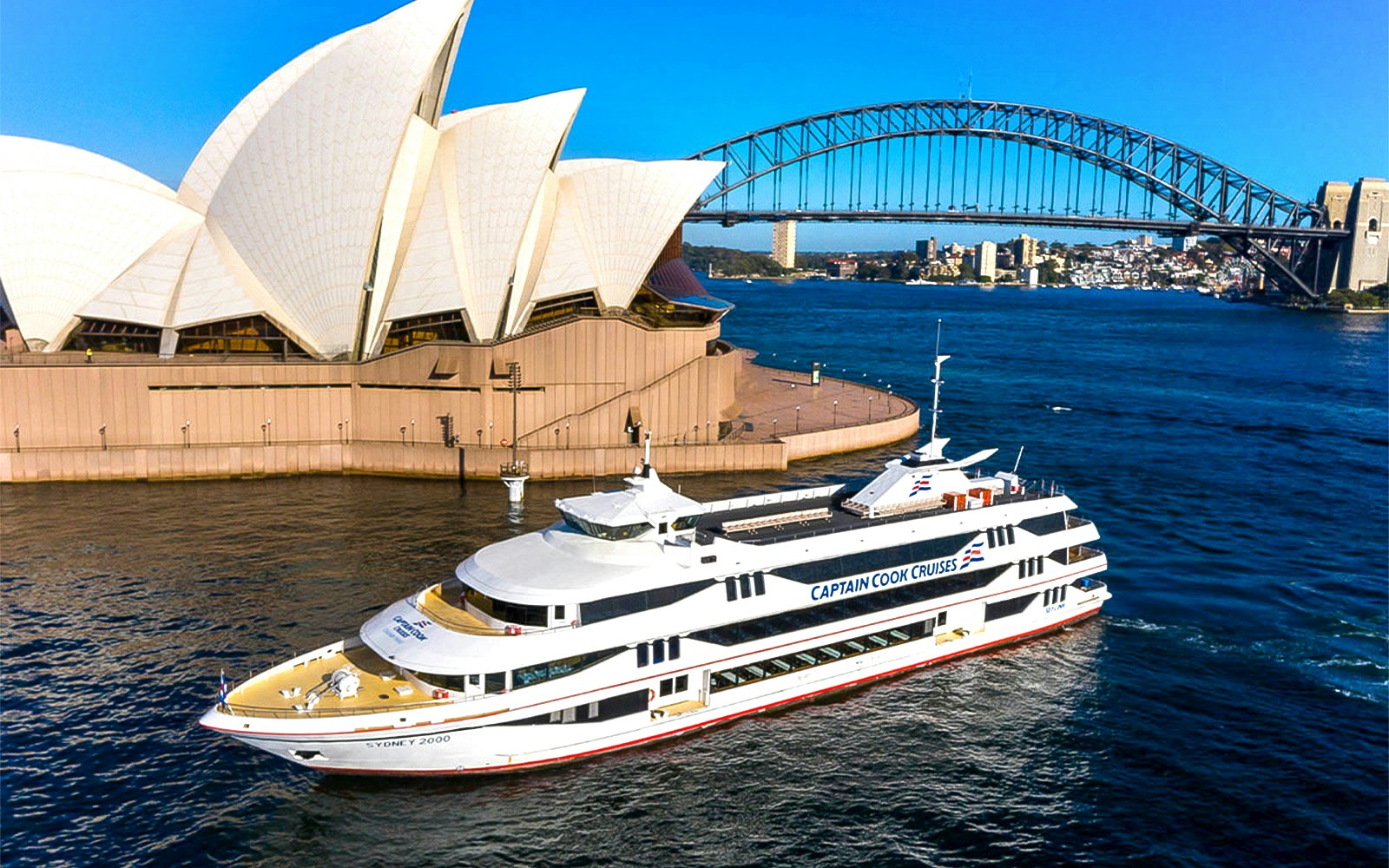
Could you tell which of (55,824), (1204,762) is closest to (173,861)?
(55,824)

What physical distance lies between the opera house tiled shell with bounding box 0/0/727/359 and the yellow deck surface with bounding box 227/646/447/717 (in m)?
28.1

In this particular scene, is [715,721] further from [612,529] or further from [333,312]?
[333,312]

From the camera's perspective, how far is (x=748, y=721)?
24.2 meters

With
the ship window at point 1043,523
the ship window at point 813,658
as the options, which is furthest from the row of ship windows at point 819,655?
the ship window at point 1043,523

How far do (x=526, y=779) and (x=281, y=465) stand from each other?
2884 centimetres

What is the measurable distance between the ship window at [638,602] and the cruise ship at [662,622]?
0.14 ft

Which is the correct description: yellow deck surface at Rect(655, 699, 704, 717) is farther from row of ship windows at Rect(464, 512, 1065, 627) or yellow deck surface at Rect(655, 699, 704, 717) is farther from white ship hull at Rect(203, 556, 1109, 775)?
row of ship windows at Rect(464, 512, 1065, 627)

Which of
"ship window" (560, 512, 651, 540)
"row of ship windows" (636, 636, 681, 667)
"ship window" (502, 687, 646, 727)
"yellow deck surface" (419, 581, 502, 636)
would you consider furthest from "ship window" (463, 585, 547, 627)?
"ship window" (560, 512, 651, 540)

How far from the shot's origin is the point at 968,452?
54094 millimetres

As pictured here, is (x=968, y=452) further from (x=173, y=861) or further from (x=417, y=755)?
(x=173, y=861)

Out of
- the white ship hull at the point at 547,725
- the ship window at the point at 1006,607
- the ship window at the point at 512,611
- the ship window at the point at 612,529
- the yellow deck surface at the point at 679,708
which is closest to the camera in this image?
the white ship hull at the point at 547,725

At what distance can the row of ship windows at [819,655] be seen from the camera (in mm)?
24031

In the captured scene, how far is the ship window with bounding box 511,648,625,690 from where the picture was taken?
20.9 m

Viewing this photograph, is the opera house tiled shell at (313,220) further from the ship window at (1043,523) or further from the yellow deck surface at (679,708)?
the yellow deck surface at (679,708)
